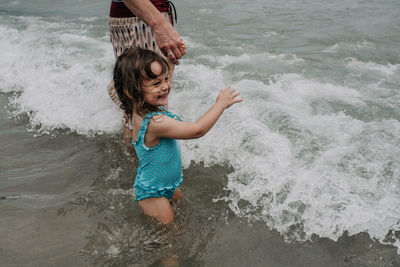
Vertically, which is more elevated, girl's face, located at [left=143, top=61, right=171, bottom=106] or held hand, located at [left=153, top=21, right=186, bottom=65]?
held hand, located at [left=153, top=21, right=186, bottom=65]

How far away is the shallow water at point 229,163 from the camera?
7.93 ft

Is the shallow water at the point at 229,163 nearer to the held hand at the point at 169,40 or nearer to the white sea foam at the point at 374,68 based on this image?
the white sea foam at the point at 374,68

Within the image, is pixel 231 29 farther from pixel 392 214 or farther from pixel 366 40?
pixel 392 214

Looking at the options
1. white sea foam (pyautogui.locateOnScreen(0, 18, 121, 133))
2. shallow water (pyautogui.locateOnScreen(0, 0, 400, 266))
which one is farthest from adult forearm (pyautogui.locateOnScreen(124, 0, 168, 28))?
white sea foam (pyautogui.locateOnScreen(0, 18, 121, 133))

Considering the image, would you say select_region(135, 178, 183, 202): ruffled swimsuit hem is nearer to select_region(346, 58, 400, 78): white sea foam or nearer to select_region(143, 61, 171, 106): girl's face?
select_region(143, 61, 171, 106): girl's face

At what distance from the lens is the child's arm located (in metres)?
2.16

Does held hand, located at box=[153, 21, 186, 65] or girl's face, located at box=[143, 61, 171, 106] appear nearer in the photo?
girl's face, located at box=[143, 61, 171, 106]

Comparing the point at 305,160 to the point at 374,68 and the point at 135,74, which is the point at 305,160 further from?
the point at 374,68

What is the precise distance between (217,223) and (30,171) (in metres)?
1.91

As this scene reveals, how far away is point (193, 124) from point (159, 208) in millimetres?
740

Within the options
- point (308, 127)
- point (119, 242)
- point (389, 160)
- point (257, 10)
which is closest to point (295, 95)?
point (308, 127)

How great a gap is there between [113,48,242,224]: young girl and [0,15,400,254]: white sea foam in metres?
0.67

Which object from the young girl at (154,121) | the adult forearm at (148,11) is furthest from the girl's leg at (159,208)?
the adult forearm at (148,11)

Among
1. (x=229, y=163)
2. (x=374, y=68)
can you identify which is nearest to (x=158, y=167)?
(x=229, y=163)
